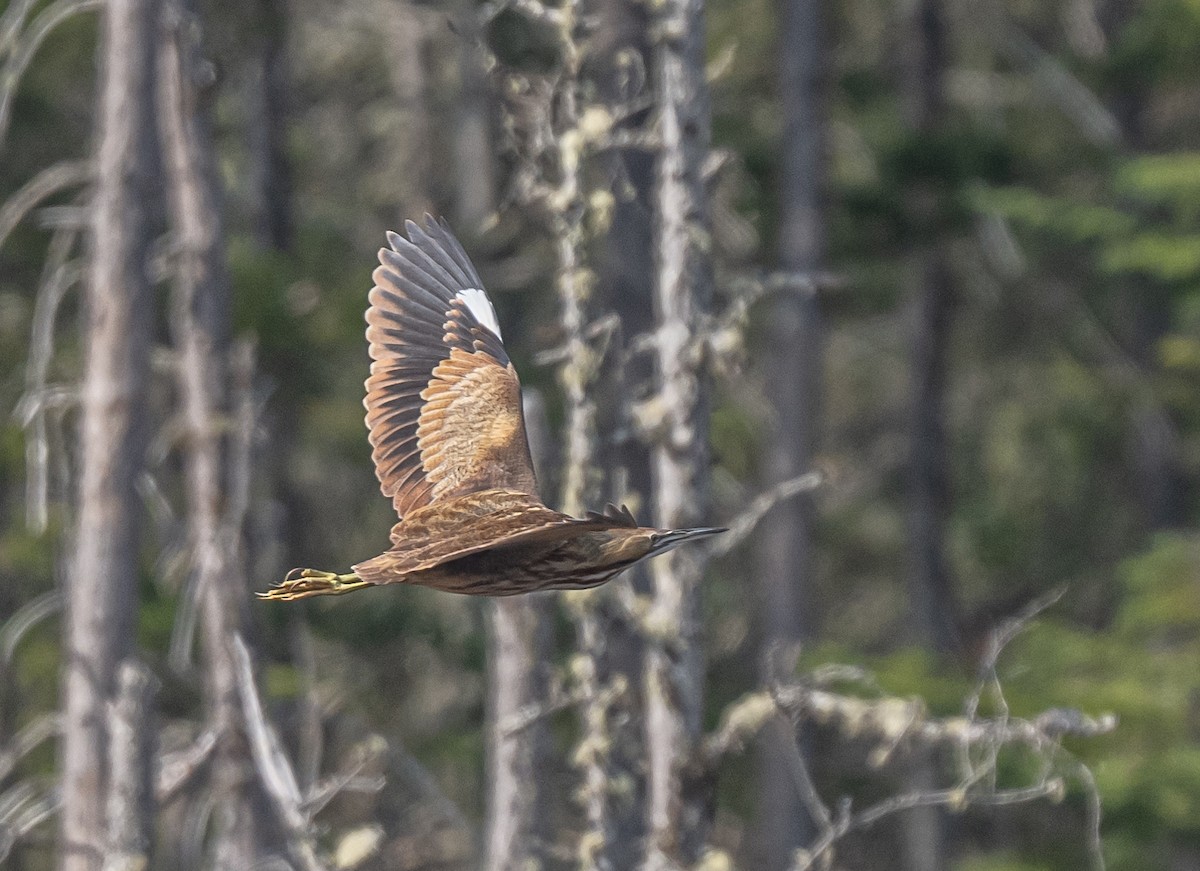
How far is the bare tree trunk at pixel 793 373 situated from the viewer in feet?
55.8

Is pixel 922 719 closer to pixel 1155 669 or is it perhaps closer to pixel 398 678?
pixel 1155 669

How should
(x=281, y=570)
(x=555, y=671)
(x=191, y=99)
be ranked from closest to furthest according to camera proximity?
(x=555, y=671) → (x=191, y=99) → (x=281, y=570)

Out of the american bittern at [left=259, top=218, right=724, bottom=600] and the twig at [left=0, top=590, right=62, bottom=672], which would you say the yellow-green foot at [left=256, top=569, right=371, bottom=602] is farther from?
the twig at [left=0, top=590, right=62, bottom=672]

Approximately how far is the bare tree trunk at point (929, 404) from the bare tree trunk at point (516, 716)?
9455mm

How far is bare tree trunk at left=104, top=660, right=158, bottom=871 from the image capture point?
351 inches

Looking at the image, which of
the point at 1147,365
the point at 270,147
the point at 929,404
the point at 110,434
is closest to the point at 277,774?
the point at 110,434

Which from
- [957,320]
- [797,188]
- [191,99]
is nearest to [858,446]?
[957,320]

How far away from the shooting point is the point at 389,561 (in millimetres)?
5121

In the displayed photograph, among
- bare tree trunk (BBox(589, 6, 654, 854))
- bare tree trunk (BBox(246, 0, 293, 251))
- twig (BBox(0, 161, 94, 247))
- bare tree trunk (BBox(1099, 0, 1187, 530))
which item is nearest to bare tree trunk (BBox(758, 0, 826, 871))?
bare tree trunk (BBox(1099, 0, 1187, 530))

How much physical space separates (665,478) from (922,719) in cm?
123

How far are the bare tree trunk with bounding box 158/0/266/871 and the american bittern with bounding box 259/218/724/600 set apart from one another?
17.9ft

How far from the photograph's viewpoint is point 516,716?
29.9ft

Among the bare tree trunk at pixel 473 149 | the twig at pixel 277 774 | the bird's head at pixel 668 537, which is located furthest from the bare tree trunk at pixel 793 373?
the bird's head at pixel 668 537

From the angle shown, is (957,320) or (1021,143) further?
(957,320)
